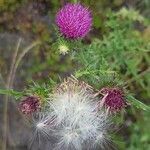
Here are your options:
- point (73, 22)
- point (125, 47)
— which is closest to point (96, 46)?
point (125, 47)

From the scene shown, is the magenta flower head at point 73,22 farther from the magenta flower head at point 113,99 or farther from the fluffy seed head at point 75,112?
the magenta flower head at point 113,99

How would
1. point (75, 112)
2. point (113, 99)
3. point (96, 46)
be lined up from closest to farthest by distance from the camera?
point (113, 99)
point (75, 112)
point (96, 46)

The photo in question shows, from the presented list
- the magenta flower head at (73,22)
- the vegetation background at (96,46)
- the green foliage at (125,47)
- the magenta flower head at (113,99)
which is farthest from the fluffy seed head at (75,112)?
the vegetation background at (96,46)

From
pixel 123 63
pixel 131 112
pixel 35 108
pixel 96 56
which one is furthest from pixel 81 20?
pixel 131 112

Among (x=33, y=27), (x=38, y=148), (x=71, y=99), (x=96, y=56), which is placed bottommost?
(x=38, y=148)

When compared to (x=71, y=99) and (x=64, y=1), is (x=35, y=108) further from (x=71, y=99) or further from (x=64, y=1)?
(x=64, y=1)

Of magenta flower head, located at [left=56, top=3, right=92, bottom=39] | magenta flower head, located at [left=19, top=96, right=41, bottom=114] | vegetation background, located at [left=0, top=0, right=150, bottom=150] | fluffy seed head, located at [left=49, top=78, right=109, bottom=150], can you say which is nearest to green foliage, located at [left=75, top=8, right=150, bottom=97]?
vegetation background, located at [left=0, top=0, right=150, bottom=150]

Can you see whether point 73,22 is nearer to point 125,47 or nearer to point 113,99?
point 113,99
